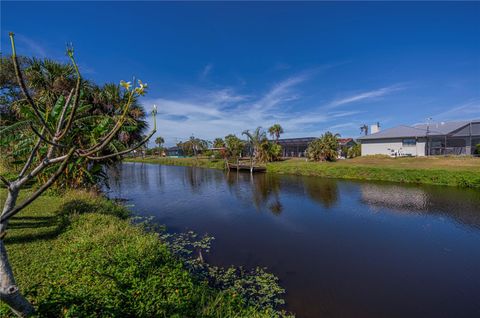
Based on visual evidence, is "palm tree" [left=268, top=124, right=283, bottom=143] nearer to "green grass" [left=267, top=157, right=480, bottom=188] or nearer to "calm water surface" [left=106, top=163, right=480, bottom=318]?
"green grass" [left=267, top=157, right=480, bottom=188]

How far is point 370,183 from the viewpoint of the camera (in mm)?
26172

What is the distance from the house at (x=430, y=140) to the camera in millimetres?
34906

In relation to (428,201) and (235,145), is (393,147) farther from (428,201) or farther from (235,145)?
(235,145)

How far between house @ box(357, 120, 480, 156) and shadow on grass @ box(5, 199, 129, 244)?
43569 millimetres

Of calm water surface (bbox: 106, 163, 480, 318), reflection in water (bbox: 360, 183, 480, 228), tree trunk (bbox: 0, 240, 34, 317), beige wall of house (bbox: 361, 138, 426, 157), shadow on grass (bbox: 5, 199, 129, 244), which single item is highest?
beige wall of house (bbox: 361, 138, 426, 157)

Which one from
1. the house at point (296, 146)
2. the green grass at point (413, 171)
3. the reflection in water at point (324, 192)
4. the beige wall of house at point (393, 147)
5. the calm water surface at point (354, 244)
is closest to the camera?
the calm water surface at point (354, 244)

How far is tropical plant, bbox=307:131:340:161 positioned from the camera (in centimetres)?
4150

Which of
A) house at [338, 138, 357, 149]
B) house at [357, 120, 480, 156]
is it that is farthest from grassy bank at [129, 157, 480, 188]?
house at [338, 138, 357, 149]

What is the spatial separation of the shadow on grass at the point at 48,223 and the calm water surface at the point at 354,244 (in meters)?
4.38

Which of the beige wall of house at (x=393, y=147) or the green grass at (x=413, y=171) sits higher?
the beige wall of house at (x=393, y=147)

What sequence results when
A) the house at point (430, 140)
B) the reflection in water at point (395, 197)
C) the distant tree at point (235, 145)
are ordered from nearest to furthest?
the reflection in water at point (395, 197)
the house at point (430, 140)
the distant tree at point (235, 145)

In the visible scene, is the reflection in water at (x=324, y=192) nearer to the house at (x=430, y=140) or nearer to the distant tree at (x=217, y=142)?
the house at (x=430, y=140)

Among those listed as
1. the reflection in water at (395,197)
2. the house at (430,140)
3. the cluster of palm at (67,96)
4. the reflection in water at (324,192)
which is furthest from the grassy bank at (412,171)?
the cluster of palm at (67,96)

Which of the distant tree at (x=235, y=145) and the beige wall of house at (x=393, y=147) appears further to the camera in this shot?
the distant tree at (x=235, y=145)
